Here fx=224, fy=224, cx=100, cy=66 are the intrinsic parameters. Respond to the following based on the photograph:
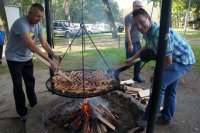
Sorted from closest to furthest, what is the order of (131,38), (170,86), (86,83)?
1. (86,83)
2. (170,86)
3. (131,38)

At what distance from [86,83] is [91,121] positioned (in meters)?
0.61

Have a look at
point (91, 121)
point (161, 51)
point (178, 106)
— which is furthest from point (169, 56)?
point (178, 106)

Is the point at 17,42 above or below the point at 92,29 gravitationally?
below

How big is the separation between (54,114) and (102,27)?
66.8 ft

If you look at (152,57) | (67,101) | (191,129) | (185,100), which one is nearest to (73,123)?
(67,101)

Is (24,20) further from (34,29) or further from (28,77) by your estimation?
(28,77)

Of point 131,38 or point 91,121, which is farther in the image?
point 131,38

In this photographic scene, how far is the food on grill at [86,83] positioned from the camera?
3.06 meters

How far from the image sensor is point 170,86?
3549mm

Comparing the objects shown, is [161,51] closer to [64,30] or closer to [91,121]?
[91,121]

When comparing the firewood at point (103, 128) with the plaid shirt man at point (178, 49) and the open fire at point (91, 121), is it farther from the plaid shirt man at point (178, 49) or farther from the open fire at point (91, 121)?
the plaid shirt man at point (178, 49)

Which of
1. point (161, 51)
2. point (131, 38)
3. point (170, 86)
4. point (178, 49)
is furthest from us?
point (131, 38)

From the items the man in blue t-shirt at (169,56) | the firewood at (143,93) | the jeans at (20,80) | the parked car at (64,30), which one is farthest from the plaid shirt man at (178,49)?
the parked car at (64,30)

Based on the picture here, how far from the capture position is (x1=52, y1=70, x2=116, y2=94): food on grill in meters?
3.06
